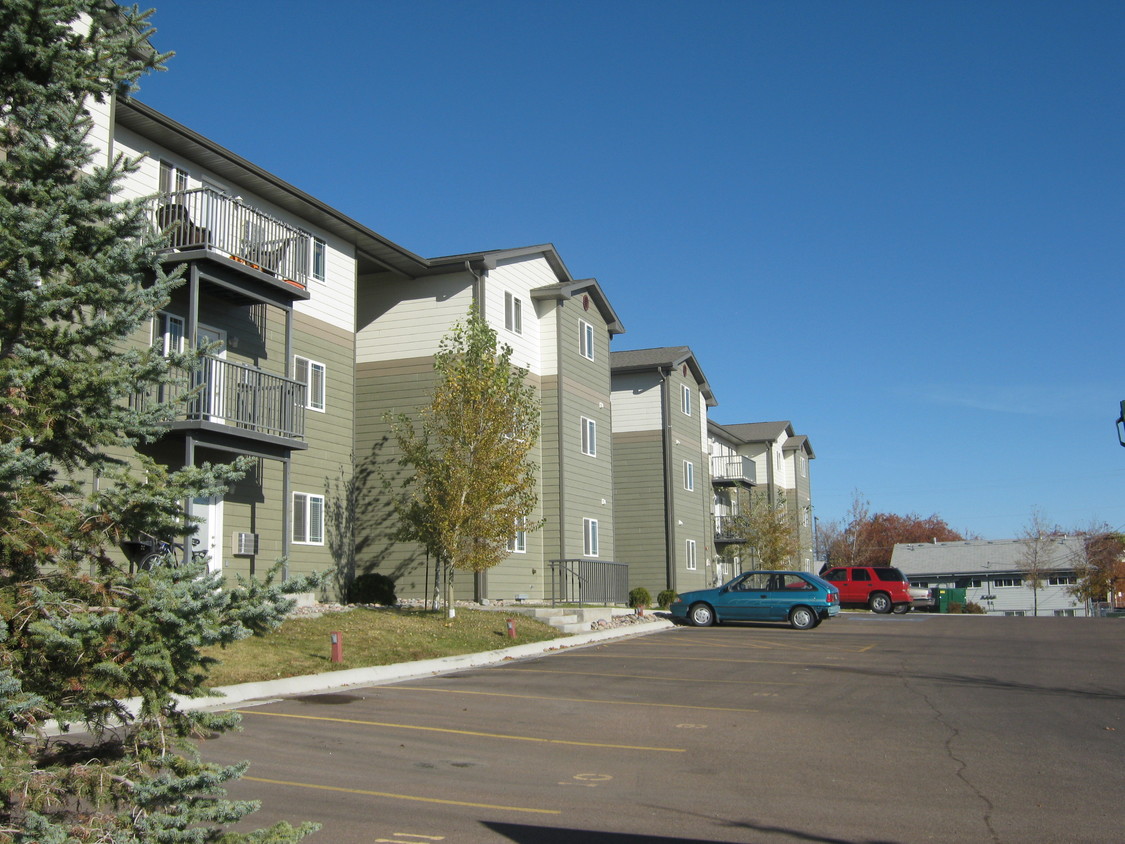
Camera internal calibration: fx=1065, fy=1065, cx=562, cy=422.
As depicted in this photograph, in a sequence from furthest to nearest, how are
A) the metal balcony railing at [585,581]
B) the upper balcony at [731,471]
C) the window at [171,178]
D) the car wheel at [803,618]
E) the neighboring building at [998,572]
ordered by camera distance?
the neighboring building at [998,572]
the upper balcony at [731,471]
the metal balcony railing at [585,581]
the car wheel at [803,618]
the window at [171,178]

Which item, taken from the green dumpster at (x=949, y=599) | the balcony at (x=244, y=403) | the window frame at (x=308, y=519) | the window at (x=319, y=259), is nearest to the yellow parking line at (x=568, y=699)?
the balcony at (x=244, y=403)

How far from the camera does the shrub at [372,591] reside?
25281mm

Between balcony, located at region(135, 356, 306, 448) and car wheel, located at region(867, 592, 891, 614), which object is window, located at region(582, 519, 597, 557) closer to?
balcony, located at region(135, 356, 306, 448)

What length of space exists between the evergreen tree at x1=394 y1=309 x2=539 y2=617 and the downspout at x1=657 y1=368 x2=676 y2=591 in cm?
1742

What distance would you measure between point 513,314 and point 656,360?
1228 centimetres

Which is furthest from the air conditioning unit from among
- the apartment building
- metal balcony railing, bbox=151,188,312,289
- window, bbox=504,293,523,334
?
window, bbox=504,293,523,334

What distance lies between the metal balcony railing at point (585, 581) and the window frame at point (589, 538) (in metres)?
0.45

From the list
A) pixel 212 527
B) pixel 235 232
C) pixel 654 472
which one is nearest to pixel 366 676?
pixel 212 527

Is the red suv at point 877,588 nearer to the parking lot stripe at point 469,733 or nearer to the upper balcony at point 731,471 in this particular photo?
the upper balcony at point 731,471

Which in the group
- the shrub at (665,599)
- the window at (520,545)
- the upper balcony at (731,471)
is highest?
the upper balcony at (731,471)

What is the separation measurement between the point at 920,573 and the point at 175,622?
76.0m

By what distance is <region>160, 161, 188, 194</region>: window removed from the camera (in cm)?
2112

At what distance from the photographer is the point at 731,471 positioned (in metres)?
53.8

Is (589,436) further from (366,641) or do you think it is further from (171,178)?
(171,178)
